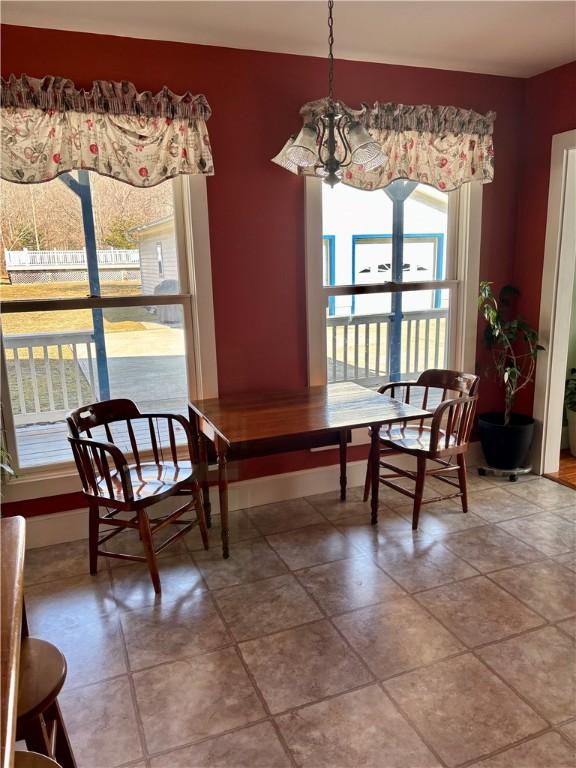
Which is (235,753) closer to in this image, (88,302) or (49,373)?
(49,373)

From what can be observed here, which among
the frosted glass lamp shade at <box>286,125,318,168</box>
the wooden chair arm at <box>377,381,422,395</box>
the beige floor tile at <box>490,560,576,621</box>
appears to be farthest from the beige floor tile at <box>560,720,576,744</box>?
the frosted glass lamp shade at <box>286,125,318,168</box>

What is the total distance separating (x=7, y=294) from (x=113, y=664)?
1798 millimetres

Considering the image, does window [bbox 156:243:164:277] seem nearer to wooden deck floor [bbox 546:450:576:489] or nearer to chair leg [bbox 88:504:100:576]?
chair leg [bbox 88:504:100:576]

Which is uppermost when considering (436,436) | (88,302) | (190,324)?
(88,302)

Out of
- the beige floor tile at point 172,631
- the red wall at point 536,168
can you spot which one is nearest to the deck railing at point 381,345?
the red wall at point 536,168

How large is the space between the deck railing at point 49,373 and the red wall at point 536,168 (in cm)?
278

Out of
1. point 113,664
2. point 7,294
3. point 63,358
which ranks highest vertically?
point 7,294

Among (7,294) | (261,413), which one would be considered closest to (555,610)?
(261,413)

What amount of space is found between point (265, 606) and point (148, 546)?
58 centimetres

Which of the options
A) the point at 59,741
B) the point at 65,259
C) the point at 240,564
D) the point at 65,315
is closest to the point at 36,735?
the point at 59,741

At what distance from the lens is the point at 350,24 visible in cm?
265

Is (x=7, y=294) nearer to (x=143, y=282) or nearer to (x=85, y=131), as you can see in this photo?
(x=143, y=282)

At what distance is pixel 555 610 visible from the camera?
2.30 m

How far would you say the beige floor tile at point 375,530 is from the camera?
9.45 ft
